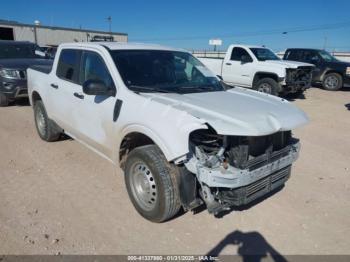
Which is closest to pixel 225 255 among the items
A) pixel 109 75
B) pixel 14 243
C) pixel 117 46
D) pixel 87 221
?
pixel 87 221

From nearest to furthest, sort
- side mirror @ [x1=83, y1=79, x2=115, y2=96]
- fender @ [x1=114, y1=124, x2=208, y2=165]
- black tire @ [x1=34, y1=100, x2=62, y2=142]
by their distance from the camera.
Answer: fender @ [x1=114, y1=124, x2=208, y2=165]
side mirror @ [x1=83, y1=79, x2=115, y2=96]
black tire @ [x1=34, y1=100, x2=62, y2=142]

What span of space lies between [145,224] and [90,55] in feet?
7.99

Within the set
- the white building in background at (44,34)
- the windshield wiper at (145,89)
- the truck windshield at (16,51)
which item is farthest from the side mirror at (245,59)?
the white building in background at (44,34)

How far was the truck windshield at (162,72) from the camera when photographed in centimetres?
396

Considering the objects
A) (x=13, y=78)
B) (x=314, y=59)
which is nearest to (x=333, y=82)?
(x=314, y=59)

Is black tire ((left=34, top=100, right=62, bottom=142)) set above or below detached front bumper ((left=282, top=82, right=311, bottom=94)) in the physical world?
below

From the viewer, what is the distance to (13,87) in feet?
29.8

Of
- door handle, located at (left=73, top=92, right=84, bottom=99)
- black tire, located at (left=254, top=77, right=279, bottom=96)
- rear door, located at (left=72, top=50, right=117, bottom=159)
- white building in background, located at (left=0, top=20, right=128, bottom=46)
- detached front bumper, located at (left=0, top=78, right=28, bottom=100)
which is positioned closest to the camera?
rear door, located at (left=72, top=50, right=117, bottom=159)

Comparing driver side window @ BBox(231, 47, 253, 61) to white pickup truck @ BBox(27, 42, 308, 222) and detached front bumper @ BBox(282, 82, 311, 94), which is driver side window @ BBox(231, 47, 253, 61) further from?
white pickup truck @ BBox(27, 42, 308, 222)

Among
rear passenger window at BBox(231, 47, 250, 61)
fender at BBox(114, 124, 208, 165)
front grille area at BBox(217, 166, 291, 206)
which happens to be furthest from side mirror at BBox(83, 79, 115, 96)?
rear passenger window at BBox(231, 47, 250, 61)

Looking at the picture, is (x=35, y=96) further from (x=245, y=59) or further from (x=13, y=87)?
(x=245, y=59)

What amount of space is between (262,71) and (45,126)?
8261 millimetres

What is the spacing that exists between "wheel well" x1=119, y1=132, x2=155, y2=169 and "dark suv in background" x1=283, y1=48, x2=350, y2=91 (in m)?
13.5

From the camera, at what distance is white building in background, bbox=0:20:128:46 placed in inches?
1583
